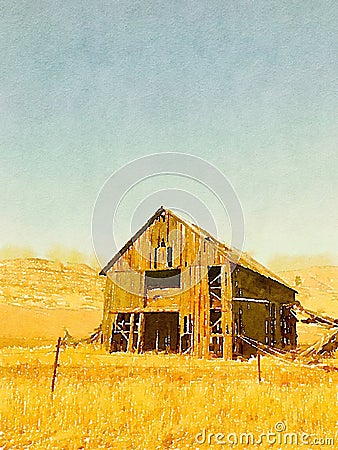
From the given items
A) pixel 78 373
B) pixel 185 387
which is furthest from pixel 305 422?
pixel 78 373

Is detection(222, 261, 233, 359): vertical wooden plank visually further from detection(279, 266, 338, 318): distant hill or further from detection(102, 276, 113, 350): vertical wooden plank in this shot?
detection(279, 266, 338, 318): distant hill

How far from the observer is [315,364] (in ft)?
82.3

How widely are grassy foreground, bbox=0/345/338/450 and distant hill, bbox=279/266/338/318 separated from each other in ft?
228

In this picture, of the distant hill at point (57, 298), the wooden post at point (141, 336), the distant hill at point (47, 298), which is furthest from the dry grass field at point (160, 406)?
the distant hill at point (47, 298)

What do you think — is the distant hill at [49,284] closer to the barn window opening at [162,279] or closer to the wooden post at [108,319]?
the wooden post at [108,319]

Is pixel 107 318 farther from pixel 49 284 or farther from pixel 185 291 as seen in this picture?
pixel 49 284

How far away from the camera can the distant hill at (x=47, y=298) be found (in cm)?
6038

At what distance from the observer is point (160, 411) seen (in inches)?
500

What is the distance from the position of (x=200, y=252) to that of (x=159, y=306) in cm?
437

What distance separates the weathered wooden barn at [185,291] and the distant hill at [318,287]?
182 ft

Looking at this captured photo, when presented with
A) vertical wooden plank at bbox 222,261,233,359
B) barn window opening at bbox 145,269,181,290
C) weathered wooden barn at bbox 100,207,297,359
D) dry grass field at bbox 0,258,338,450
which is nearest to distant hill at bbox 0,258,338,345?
weathered wooden barn at bbox 100,207,297,359

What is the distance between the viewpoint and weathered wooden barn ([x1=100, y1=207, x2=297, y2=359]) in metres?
28.6

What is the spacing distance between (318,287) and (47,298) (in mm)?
78198

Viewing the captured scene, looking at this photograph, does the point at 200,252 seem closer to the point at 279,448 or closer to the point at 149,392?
the point at 149,392
